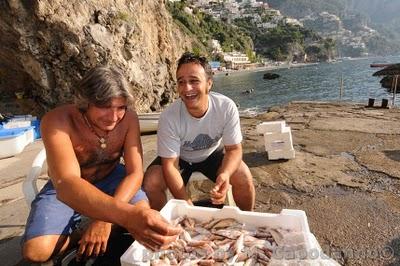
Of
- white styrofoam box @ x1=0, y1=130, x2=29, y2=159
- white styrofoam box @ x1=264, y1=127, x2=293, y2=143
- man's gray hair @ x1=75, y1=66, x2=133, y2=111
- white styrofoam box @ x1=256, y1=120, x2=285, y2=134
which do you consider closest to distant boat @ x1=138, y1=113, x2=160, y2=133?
white styrofoam box @ x1=0, y1=130, x2=29, y2=159

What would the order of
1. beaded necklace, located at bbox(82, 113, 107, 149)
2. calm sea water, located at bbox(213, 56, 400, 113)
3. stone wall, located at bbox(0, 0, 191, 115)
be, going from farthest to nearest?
calm sea water, located at bbox(213, 56, 400, 113) → stone wall, located at bbox(0, 0, 191, 115) → beaded necklace, located at bbox(82, 113, 107, 149)

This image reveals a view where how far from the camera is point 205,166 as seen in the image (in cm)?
407

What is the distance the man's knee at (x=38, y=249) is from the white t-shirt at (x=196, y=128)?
1.38 metres

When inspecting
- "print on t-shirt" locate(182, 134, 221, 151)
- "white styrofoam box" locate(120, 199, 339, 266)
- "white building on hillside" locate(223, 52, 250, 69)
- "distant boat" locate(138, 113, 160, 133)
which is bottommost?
"white building on hillside" locate(223, 52, 250, 69)

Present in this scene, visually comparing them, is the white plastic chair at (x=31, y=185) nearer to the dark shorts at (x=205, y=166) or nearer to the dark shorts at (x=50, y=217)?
the dark shorts at (x=50, y=217)

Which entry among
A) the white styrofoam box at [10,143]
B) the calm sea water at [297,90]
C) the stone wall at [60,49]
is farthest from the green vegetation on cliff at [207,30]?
the white styrofoam box at [10,143]

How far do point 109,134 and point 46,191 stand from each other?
2.65ft

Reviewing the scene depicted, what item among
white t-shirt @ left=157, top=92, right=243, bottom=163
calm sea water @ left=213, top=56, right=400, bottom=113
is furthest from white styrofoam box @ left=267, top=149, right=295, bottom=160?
calm sea water @ left=213, top=56, right=400, bottom=113

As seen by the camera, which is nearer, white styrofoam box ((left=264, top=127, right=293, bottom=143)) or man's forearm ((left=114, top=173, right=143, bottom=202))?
man's forearm ((left=114, top=173, right=143, bottom=202))

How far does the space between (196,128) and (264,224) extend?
1420 mm

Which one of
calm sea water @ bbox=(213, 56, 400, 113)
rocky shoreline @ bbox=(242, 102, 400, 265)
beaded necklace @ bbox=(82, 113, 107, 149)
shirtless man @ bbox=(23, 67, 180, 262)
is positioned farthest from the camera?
calm sea water @ bbox=(213, 56, 400, 113)

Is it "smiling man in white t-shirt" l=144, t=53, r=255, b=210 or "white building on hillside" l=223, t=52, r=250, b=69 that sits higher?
"smiling man in white t-shirt" l=144, t=53, r=255, b=210

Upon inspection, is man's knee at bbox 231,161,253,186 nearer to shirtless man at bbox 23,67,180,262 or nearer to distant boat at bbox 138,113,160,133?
shirtless man at bbox 23,67,180,262

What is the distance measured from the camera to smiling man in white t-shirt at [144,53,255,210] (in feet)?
11.6
